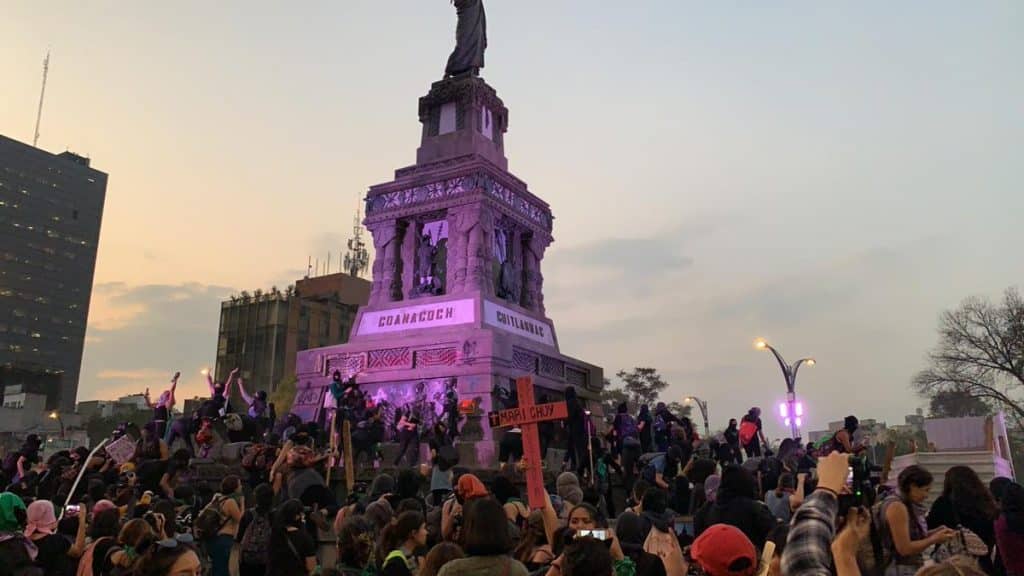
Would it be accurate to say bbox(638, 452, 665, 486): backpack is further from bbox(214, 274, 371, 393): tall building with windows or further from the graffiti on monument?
bbox(214, 274, 371, 393): tall building with windows

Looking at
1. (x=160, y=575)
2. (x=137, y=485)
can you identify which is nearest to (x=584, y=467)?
(x=137, y=485)

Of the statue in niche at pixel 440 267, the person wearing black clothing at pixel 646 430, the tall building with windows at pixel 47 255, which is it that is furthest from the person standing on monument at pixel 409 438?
the tall building with windows at pixel 47 255

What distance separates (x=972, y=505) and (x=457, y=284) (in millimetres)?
22016

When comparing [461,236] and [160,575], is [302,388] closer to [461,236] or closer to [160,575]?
[461,236]

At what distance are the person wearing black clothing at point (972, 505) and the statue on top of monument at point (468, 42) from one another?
28.7 meters

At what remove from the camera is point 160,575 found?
425 centimetres

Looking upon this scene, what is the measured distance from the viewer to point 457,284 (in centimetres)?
2683

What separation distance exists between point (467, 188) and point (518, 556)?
23174 mm

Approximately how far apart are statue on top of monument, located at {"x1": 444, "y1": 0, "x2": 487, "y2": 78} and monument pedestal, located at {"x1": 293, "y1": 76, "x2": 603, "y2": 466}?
0.94m

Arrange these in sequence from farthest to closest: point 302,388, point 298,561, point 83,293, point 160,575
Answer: point 83,293, point 302,388, point 298,561, point 160,575

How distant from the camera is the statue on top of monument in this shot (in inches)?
1265

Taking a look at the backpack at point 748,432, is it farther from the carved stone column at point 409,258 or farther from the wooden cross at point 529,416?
the carved stone column at point 409,258

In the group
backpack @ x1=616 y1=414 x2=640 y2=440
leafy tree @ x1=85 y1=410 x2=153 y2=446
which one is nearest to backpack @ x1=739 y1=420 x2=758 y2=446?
backpack @ x1=616 y1=414 x2=640 y2=440

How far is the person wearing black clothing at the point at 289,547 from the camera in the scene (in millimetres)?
5891
